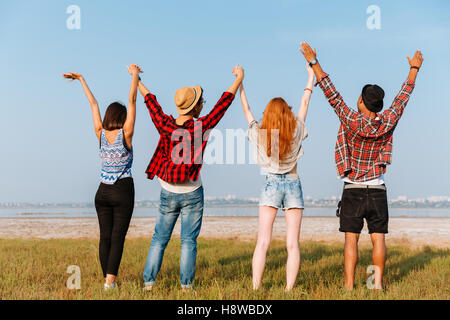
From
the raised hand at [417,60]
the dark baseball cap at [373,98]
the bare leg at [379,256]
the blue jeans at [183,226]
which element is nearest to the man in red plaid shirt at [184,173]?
the blue jeans at [183,226]

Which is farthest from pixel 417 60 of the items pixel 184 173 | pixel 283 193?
pixel 184 173

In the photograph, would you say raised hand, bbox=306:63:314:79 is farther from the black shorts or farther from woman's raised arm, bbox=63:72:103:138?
woman's raised arm, bbox=63:72:103:138

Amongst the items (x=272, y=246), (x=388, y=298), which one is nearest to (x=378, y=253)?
(x=388, y=298)

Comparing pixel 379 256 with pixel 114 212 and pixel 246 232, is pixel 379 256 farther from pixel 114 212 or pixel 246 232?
pixel 246 232

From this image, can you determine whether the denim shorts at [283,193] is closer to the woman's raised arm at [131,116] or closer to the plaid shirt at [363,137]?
the plaid shirt at [363,137]

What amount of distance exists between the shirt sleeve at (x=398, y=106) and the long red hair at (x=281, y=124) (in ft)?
4.23

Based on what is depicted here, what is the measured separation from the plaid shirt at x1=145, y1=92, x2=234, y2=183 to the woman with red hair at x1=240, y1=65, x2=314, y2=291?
1.90ft

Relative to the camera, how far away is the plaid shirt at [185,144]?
4.71m

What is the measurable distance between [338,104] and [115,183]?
9.89 ft

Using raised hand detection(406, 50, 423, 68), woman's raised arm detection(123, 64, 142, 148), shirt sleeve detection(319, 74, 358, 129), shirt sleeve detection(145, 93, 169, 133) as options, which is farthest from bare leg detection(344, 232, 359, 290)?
woman's raised arm detection(123, 64, 142, 148)

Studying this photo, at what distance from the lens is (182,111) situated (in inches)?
193

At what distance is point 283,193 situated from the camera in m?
4.67
